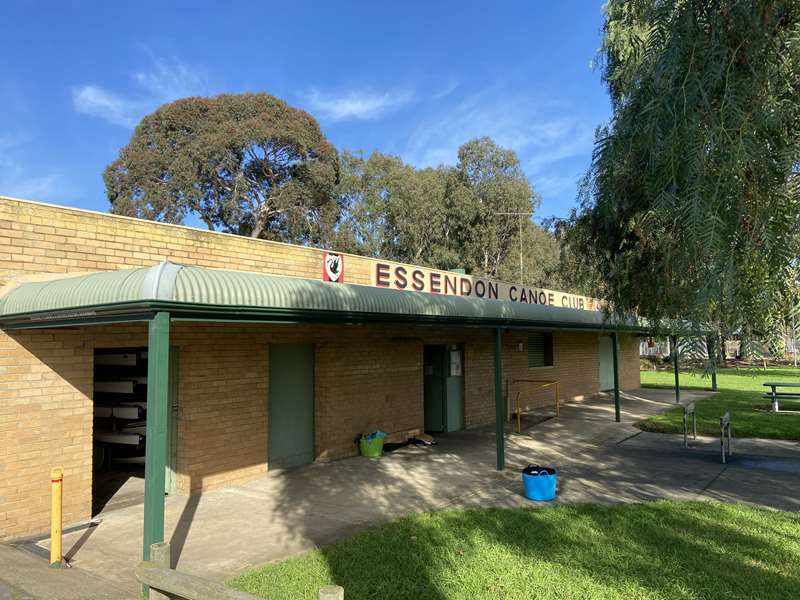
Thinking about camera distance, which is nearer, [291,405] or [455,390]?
[291,405]

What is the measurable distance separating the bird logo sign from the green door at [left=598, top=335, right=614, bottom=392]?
15164 millimetres

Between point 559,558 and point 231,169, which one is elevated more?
point 231,169

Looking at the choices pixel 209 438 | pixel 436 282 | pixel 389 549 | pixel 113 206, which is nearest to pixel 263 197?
pixel 113 206

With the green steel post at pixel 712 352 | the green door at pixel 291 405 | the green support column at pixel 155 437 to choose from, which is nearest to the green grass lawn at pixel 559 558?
the green support column at pixel 155 437

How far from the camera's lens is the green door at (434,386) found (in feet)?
45.6

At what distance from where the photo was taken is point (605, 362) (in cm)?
2362

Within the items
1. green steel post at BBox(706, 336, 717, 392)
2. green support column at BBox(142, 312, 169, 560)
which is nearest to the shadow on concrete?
green support column at BBox(142, 312, 169, 560)

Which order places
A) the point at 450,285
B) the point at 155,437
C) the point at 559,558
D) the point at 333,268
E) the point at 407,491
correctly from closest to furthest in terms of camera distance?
the point at 155,437, the point at 559,558, the point at 407,491, the point at 333,268, the point at 450,285

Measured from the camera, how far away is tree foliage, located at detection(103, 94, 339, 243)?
32906 mm

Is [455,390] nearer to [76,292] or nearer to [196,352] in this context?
[196,352]

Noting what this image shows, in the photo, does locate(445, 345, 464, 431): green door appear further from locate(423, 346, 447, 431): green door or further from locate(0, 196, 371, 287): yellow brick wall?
locate(0, 196, 371, 287): yellow brick wall

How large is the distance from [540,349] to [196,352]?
12.9 metres

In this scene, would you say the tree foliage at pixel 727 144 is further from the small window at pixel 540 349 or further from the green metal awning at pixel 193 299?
the small window at pixel 540 349

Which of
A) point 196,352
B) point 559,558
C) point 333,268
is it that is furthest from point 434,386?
point 559,558
